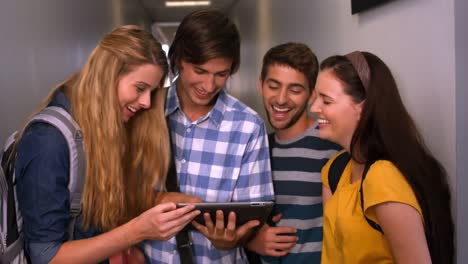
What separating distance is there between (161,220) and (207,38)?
0.70 m

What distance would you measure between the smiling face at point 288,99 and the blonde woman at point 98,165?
51 cm

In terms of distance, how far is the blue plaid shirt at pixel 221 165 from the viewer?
5.79 ft

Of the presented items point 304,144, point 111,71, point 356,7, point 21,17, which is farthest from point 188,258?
point 21,17

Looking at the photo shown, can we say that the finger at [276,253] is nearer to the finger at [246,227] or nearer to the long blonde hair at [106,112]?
the finger at [246,227]

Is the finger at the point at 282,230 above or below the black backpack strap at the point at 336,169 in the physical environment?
below

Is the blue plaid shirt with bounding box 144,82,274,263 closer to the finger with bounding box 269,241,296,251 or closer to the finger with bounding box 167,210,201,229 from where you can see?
the finger with bounding box 269,241,296,251

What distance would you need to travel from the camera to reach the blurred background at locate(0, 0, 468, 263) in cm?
130

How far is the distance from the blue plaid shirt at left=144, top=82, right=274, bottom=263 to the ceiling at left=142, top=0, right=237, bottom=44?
5.92 m

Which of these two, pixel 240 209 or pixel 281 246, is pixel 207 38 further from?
pixel 281 246

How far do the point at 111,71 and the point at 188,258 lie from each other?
74cm

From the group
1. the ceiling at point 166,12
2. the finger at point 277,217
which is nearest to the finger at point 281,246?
the finger at point 277,217

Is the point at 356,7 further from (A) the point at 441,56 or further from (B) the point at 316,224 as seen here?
(B) the point at 316,224

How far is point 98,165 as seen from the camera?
1.38 meters

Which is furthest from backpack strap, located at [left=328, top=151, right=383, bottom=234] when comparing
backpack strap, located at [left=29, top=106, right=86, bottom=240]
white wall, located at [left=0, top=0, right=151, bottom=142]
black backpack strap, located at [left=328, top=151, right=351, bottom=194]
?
white wall, located at [left=0, top=0, right=151, bottom=142]
